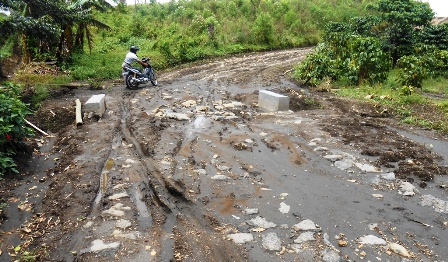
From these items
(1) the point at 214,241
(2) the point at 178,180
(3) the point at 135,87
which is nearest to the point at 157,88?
(3) the point at 135,87

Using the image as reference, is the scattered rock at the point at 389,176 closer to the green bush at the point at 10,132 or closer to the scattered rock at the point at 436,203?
the scattered rock at the point at 436,203

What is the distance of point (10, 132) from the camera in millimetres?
6375

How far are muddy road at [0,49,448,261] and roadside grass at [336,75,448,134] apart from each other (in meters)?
0.47

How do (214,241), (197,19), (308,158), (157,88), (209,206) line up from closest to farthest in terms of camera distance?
(214,241) < (209,206) < (308,158) < (157,88) < (197,19)

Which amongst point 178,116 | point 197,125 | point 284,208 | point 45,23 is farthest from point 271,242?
point 45,23

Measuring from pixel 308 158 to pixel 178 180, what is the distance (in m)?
2.52

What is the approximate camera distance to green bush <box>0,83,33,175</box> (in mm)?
6070

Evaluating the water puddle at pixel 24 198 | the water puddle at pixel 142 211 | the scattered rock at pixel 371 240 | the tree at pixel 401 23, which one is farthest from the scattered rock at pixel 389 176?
the tree at pixel 401 23

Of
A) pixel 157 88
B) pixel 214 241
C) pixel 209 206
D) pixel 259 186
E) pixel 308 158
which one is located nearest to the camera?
pixel 214 241

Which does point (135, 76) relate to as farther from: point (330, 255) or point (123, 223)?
point (330, 255)

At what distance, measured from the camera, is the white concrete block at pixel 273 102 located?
969 cm

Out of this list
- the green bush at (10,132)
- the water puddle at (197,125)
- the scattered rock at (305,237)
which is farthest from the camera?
the water puddle at (197,125)

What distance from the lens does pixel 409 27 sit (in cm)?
1697

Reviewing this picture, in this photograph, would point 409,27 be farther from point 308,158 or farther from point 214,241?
point 214,241
